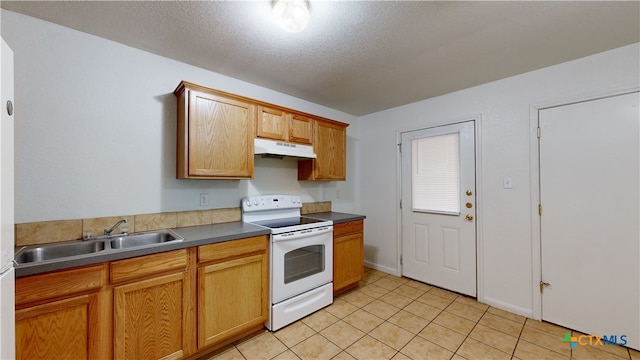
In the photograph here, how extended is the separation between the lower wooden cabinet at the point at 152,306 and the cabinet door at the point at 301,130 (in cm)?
148

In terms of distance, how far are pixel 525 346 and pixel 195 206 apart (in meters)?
2.90

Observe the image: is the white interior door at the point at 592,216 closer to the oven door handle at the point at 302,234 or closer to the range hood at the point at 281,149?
the oven door handle at the point at 302,234

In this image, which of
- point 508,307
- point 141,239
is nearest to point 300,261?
point 141,239

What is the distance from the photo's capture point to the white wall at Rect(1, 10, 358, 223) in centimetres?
156

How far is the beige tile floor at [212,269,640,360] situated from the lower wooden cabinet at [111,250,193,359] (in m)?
0.42

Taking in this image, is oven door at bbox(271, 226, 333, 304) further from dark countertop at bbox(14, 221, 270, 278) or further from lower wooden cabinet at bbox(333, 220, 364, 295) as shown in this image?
dark countertop at bbox(14, 221, 270, 278)

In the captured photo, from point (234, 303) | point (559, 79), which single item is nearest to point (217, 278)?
point (234, 303)

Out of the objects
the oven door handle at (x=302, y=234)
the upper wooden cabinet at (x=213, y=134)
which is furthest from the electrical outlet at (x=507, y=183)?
the upper wooden cabinet at (x=213, y=134)

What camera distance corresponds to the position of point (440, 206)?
2.91m

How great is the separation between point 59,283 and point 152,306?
471 millimetres

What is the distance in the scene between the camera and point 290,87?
271 centimetres

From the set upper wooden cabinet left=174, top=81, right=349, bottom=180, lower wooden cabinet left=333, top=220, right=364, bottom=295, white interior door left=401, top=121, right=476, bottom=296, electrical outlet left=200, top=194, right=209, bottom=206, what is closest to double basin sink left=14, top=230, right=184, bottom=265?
electrical outlet left=200, top=194, right=209, bottom=206

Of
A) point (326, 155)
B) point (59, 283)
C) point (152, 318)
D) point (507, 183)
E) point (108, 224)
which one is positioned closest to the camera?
point (59, 283)

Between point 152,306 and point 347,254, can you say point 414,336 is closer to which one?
point 347,254
